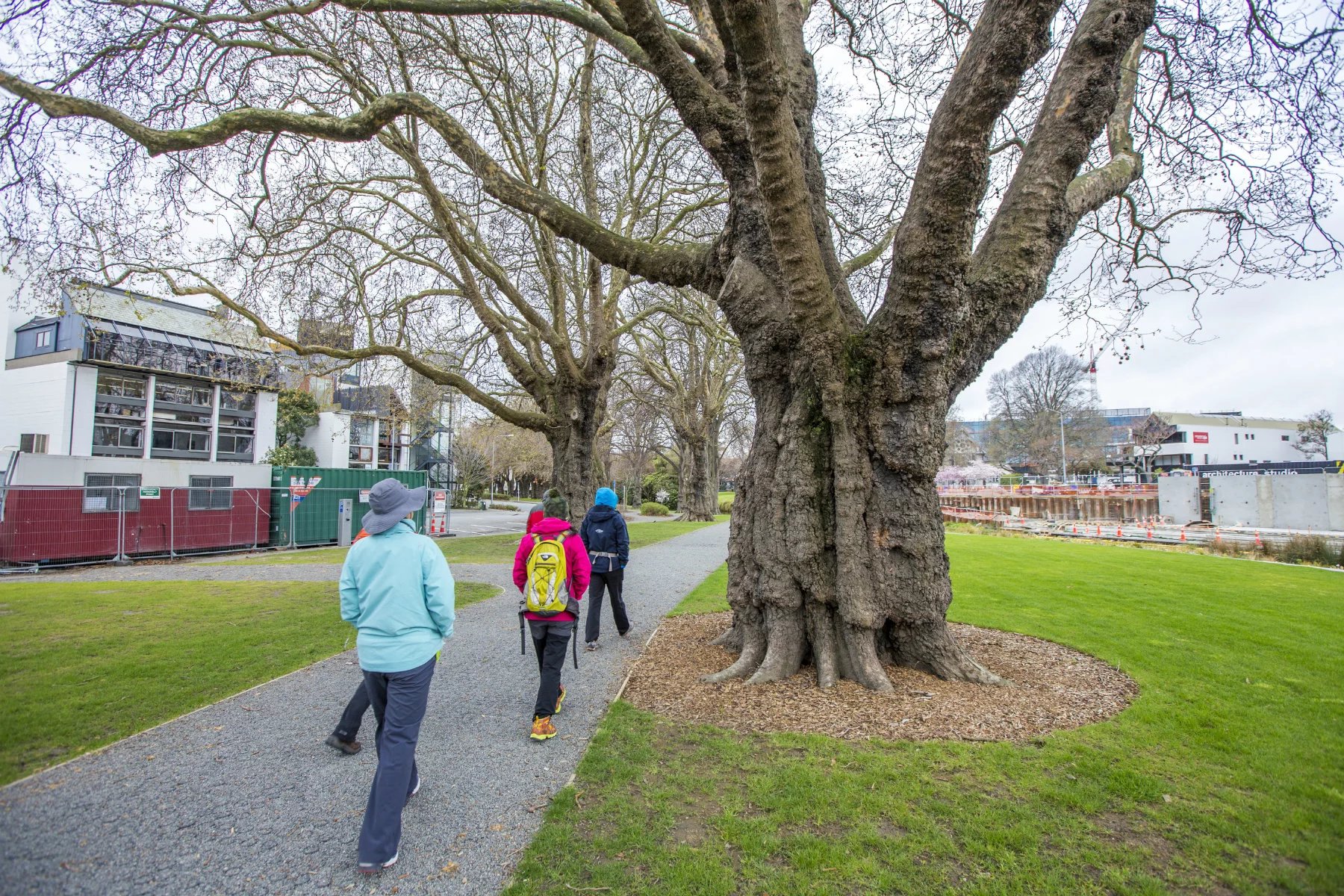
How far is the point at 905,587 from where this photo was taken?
5.13 meters

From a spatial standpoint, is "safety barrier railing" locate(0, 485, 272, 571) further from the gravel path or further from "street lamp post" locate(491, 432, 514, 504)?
"street lamp post" locate(491, 432, 514, 504)

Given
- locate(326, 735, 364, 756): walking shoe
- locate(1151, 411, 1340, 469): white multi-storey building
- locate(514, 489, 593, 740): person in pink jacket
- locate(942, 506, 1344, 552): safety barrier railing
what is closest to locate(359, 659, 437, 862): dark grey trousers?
locate(326, 735, 364, 756): walking shoe

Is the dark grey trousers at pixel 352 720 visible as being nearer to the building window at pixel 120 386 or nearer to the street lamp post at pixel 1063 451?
the building window at pixel 120 386

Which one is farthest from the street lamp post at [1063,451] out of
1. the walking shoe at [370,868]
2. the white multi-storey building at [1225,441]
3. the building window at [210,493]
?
the walking shoe at [370,868]

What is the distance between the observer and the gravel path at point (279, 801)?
273 cm

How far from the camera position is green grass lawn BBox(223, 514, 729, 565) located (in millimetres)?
14851

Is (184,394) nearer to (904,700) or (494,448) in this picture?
(494,448)

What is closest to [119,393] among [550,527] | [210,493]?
[210,493]

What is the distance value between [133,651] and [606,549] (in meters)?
4.96

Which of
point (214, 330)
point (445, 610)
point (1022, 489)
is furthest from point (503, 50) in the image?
point (1022, 489)

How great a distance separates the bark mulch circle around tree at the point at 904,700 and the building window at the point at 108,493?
15423 millimetres

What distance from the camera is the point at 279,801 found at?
11.1 feet

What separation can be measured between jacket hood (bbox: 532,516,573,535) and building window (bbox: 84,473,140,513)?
15255mm

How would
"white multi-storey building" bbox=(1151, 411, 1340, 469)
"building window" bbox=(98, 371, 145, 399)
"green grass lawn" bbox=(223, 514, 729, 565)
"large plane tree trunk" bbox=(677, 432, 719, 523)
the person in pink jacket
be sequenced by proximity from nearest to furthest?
1. the person in pink jacket
2. "green grass lawn" bbox=(223, 514, 729, 565)
3. "building window" bbox=(98, 371, 145, 399)
4. "large plane tree trunk" bbox=(677, 432, 719, 523)
5. "white multi-storey building" bbox=(1151, 411, 1340, 469)
